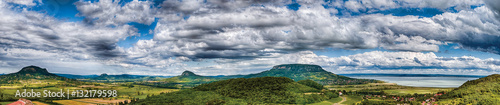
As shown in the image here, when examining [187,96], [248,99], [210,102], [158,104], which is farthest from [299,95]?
[158,104]

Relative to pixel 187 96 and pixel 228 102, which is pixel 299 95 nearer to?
pixel 228 102

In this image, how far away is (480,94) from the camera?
115 m

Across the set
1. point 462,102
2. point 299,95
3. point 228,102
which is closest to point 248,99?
point 228,102

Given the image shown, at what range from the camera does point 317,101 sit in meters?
183

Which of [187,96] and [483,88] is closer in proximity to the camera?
[483,88]

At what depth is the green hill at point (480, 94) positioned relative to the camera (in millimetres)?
106963

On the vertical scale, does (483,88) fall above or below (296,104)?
above

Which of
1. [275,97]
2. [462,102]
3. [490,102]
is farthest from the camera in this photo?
[275,97]

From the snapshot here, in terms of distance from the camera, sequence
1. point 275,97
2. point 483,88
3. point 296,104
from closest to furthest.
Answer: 1. point 483,88
2. point 296,104
3. point 275,97

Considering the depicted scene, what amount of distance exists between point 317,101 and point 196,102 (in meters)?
78.2

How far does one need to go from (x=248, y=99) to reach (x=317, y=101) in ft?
150

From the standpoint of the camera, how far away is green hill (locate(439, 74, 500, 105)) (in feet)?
351

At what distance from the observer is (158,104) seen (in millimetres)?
177250

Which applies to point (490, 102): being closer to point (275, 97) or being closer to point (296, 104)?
point (296, 104)
